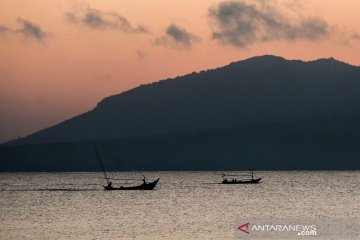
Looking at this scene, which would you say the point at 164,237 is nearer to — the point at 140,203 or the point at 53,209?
the point at 53,209

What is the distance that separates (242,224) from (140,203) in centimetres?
4937

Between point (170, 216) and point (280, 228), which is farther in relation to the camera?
point (170, 216)

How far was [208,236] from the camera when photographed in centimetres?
10656

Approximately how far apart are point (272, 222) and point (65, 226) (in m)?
24.9

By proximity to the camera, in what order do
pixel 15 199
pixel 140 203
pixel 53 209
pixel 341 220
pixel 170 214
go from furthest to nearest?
pixel 15 199
pixel 140 203
pixel 53 209
pixel 170 214
pixel 341 220

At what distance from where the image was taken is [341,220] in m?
128

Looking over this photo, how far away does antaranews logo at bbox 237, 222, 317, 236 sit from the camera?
4190 inches

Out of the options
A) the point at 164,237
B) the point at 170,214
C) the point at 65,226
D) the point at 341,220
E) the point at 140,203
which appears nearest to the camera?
the point at 164,237

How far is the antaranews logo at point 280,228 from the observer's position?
106438 millimetres

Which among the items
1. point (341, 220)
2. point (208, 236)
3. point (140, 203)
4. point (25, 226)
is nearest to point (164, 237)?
point (208, 236)

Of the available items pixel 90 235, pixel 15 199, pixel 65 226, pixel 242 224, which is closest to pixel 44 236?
pixel 90 235

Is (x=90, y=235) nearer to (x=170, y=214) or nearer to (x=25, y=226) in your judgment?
(x=25, y=226)

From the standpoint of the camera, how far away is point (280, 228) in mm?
110938

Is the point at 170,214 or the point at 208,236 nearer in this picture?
the point at 208,236
